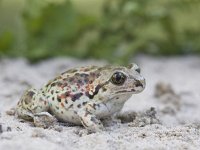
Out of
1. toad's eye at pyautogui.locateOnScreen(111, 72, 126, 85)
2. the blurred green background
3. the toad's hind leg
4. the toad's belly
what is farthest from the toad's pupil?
the blurred green background

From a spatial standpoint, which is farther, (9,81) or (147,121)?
(9,81)

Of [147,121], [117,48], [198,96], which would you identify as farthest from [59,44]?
[147,121]

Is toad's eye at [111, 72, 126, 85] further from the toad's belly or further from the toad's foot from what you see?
the toad's foot

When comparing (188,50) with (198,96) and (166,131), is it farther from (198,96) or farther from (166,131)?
(166,131)

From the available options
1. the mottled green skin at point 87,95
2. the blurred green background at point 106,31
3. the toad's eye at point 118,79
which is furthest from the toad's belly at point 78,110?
the blurred green background at point 106,31

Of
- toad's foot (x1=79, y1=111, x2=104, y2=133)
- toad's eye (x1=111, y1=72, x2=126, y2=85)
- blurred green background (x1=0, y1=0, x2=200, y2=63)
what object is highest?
blurred green background (x1=0, y1=0, x2=200, y2=63)

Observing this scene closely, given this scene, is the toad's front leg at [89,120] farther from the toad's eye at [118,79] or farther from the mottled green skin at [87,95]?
the toad's eye at [118,79]
